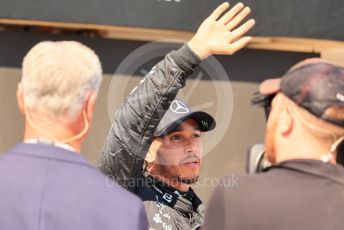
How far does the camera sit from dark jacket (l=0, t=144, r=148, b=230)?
2150 millimetres

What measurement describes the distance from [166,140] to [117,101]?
1.75m

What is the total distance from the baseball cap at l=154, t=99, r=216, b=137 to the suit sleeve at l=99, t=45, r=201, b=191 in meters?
0.34

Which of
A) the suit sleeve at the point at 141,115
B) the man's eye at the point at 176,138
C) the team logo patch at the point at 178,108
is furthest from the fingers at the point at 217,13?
the man's eye at the point at 176,138

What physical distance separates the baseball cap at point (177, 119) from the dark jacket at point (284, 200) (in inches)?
52.9

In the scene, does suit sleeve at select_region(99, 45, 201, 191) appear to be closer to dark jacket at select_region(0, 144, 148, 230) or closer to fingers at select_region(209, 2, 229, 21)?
fingers at select_region(209, 2, 229, 21)

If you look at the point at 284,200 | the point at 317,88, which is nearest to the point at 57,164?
the point at 284,200

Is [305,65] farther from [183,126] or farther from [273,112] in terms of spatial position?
[183,126]

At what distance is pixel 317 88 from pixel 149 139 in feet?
3.58

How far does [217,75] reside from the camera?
557 centimetres

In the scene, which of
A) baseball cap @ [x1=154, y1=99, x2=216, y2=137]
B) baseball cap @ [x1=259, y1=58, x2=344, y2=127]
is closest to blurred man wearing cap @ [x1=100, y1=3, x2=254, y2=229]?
baseball cap @ [x1=154, y1=99, x2=216, y2=137]

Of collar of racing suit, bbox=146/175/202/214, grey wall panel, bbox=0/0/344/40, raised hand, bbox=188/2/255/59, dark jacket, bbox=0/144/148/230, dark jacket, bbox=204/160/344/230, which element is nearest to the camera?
dark jacket, bbox=0/144/148/230

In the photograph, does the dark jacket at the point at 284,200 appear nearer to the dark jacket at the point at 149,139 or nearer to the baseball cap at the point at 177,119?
the dark jacket at the point at 149,139

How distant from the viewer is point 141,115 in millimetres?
3234

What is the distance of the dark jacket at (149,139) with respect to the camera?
10.5 ft
